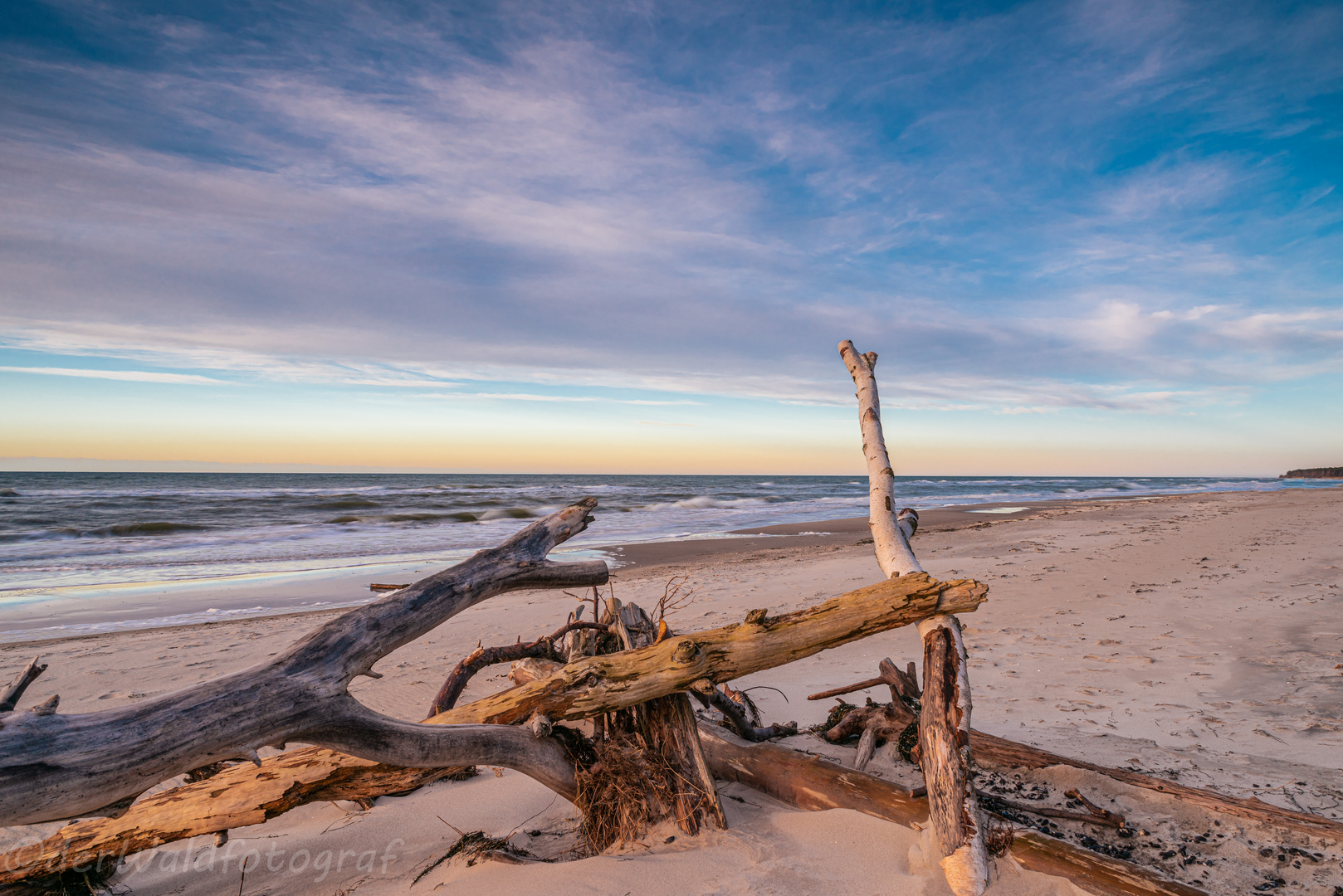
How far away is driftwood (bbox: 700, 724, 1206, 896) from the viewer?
8.13ft

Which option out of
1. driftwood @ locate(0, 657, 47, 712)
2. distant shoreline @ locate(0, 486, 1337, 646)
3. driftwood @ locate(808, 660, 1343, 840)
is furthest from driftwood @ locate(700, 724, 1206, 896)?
distant shoreline @ locate(0, 486, 1337, 646)

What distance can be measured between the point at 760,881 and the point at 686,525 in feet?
70.8

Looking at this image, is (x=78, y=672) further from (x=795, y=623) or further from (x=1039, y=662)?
(x=1039, y=662)

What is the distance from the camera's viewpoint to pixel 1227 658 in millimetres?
6105

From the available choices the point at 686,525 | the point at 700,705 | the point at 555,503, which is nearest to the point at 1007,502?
the point at 686,525

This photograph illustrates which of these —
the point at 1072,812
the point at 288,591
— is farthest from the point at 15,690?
the point at 288,591

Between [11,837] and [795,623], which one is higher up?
[795,623]

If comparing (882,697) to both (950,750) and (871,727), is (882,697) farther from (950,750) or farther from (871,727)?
(950,750)

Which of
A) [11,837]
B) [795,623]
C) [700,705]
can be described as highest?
[795,623]

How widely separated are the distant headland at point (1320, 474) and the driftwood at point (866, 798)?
111 metres

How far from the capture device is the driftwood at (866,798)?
248cm

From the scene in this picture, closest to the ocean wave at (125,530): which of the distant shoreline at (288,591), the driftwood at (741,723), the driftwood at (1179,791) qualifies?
the distant shoreline at (288,591)

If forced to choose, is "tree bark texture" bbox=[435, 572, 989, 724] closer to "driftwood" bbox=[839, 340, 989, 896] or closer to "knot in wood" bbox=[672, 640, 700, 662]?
"knot in wood" bbox=[672, 640, 700, 662]

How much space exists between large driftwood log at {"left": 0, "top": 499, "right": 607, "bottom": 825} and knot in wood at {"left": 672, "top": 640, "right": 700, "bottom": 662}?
813 mm
